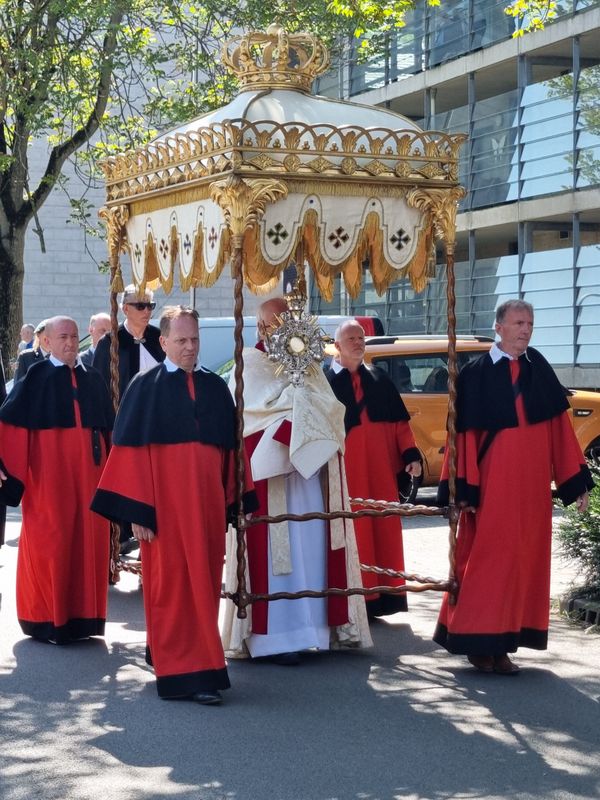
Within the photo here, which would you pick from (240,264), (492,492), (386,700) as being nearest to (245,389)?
(240,264)

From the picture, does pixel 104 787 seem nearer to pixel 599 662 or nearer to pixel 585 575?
pixel 599 662

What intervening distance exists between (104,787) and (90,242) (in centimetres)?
2679

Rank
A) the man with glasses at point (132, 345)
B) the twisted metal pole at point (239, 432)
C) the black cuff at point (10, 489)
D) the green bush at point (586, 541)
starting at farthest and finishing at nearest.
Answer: the man with glasses at point (132, 345) → the green bush at point (586, 541) → the black cuff at point (10, 489) → the twisted metal pole at point (239, 432)

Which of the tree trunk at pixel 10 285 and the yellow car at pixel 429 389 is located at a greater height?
the tree trunk at pixel 10 285

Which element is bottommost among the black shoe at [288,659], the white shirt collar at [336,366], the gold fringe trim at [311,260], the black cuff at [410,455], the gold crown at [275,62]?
the black shoe at [288,659]

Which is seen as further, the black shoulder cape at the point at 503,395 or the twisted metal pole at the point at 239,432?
the black shoulder cape at the point at 503,395

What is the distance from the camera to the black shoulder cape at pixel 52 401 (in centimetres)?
833

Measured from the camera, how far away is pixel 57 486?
8352mm

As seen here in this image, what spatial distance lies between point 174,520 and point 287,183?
1979 mm

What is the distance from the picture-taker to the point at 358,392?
9023 millimetres

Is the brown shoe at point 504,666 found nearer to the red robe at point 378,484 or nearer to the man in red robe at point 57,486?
the red robe at point 378,484

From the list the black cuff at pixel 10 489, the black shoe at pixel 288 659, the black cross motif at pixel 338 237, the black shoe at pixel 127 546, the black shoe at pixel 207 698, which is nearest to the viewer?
the black shoe at pixel 207 698

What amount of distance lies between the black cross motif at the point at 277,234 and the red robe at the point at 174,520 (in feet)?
3.39

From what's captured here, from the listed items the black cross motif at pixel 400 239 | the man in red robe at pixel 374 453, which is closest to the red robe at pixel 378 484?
the man in red robe at pixel 374 453
